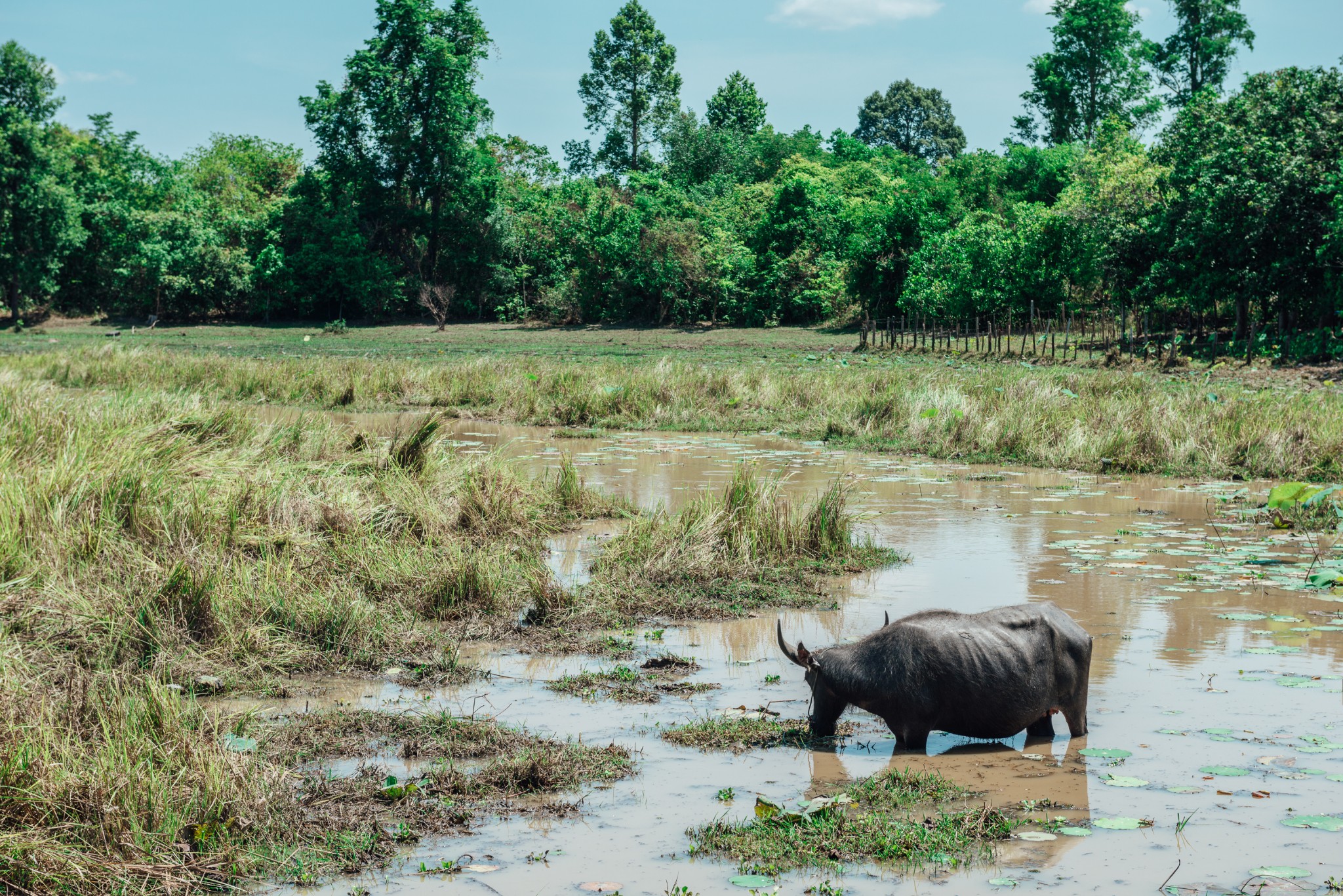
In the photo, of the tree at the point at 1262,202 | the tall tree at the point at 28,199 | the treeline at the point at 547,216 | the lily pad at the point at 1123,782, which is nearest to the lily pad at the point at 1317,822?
the lily pad at the point at 1123,782

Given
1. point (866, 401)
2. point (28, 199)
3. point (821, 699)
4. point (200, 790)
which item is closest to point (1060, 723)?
point (821, 699)

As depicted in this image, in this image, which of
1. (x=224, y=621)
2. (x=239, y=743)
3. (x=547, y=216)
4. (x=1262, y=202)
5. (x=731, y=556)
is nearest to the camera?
(x=239, y=743)

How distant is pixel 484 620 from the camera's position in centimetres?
706

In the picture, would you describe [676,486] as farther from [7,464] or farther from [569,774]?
[569,774]

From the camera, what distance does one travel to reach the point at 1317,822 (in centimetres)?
422

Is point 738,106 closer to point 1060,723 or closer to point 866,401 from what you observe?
point 866,401

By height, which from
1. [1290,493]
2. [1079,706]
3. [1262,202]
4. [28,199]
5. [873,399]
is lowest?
[1079,706]

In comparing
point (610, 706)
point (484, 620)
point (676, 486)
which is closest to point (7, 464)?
point (484, 620)

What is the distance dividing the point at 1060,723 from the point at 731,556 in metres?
3.22

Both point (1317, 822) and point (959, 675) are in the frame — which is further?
point (959, 675)

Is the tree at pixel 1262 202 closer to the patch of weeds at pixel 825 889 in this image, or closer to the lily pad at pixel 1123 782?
the lily pad at pixel 1123 782

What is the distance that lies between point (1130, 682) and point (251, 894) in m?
4.53

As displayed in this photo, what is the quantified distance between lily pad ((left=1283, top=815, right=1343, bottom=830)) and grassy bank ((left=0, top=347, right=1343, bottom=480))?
348 inches

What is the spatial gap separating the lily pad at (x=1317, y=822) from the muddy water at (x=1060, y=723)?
0.03m
